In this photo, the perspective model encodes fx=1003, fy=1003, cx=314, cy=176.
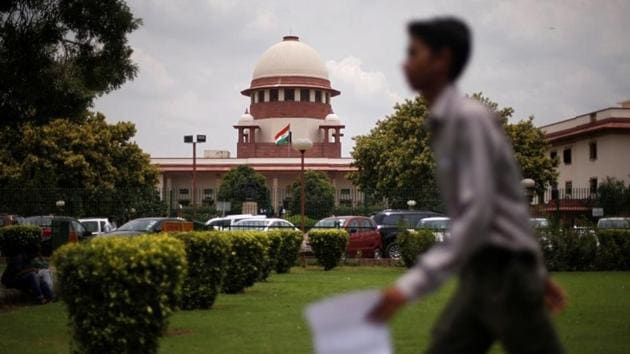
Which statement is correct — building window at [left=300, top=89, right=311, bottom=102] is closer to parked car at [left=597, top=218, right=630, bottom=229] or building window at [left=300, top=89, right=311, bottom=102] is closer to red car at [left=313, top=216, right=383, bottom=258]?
parked car at [left=597, top=218, right=630, bottom=229]

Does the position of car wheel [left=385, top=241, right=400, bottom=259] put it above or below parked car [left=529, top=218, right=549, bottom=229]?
below

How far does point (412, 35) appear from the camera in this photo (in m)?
3.30

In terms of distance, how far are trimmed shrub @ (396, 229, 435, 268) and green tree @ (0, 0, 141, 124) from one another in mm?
9311

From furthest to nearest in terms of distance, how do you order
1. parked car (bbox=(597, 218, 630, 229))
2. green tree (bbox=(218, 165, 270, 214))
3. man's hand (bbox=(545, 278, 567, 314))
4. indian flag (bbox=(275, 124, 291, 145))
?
1. indian flag (bbox=(275, 124, 291, 145))
2. green tree (bbox=(218, 165, 270, 214))
3. parked car (bbox=(597, 218, 630, 229))
4. man's hand (bbox=(545, 278, 567, 314))

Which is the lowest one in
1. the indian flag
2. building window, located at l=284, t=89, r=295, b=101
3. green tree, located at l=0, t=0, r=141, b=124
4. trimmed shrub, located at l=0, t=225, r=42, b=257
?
trimmed shrub, located at l=0, t=225, r=42, b=257

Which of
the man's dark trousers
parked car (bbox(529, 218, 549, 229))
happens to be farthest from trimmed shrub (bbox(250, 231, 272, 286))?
the man's dark trousers

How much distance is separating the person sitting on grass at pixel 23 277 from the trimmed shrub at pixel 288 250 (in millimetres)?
7175

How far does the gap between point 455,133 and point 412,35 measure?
38cm

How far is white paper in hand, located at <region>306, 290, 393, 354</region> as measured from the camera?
304cm

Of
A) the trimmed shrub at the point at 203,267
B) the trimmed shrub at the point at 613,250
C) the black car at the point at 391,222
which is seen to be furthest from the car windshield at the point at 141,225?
the trimmed shrub at the point at 203,267

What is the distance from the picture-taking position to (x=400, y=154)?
4381 centimetres

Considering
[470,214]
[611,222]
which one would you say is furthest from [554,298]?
[611,222]

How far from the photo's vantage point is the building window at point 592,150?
45.9 metres

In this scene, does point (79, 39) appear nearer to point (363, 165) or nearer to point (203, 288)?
point (203, 288)
